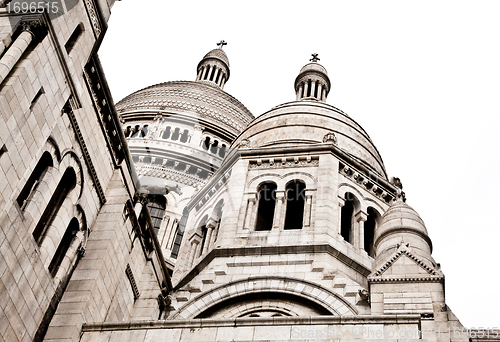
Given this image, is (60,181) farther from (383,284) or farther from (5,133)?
(383,284)

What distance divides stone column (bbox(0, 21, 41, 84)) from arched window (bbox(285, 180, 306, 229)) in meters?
12.2

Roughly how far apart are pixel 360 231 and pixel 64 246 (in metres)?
11.0

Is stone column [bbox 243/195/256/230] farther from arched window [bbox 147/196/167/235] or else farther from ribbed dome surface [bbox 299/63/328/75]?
ribbed dome surface [bbox 299/63/328/75]

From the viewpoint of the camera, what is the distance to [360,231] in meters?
23.0

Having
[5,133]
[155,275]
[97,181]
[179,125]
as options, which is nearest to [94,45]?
[97,181]

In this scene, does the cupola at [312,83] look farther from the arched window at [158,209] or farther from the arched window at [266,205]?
the arched window at [266,205]

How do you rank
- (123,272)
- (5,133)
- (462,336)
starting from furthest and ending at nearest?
(123,272)
(462,336)
(5,133)

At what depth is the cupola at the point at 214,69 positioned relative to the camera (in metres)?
53.6

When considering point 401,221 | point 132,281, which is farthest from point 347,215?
point 132,281

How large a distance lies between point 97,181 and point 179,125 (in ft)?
88.5

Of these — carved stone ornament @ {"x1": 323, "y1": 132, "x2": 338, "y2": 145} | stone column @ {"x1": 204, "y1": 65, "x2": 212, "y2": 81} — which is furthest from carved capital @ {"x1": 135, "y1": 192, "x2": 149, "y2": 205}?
stone column @ {"x1": 204, "y1": 65, "x2": 212, "y2": 81}

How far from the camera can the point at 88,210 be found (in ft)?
52.1

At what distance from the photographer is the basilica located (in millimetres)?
13070

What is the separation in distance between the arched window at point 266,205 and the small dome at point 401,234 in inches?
226
